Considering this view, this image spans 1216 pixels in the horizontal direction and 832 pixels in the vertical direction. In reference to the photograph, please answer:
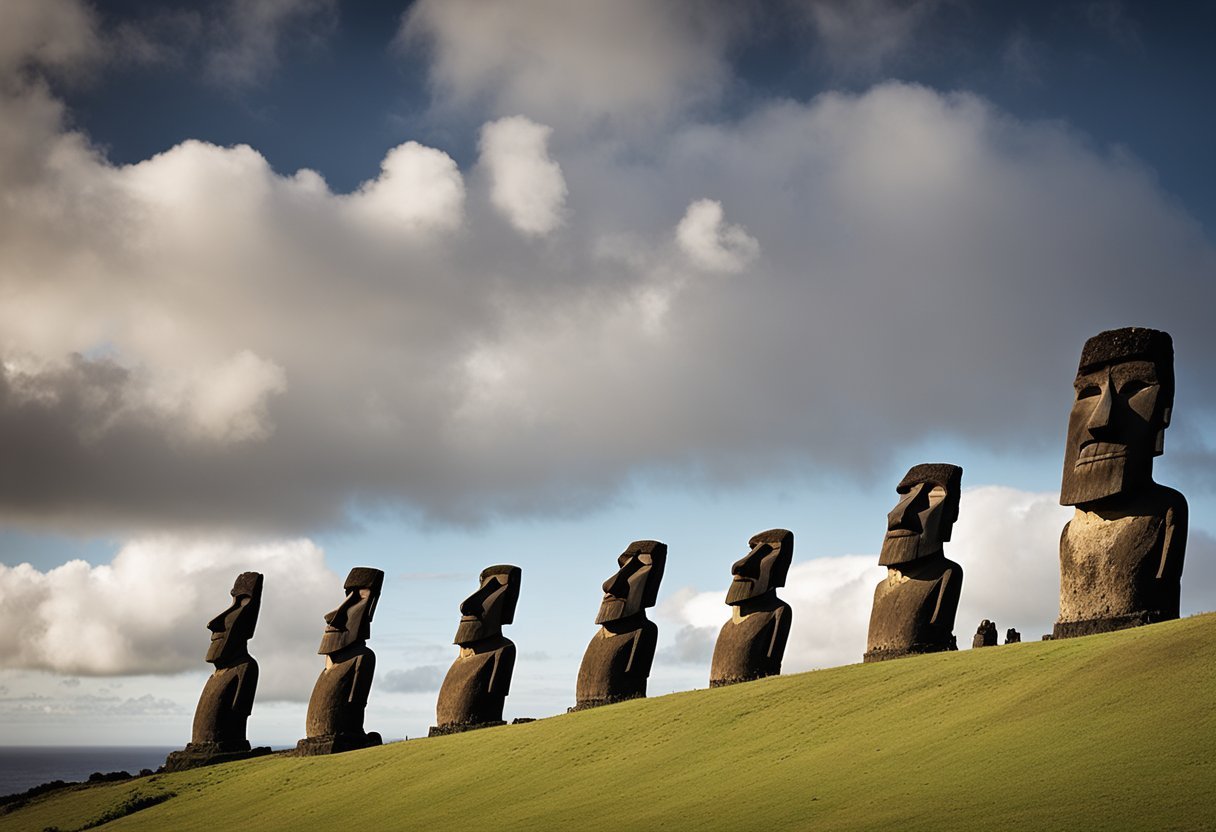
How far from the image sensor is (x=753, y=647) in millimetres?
27500

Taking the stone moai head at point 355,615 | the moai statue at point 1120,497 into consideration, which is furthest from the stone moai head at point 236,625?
the moai statue at point 1120,497

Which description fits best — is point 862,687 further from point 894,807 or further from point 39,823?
point 39,823

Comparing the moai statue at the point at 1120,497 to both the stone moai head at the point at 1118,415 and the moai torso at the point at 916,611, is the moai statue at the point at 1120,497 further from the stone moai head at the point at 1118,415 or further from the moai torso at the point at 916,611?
the moai torso at the point at 916,611

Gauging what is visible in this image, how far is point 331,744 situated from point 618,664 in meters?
7.67

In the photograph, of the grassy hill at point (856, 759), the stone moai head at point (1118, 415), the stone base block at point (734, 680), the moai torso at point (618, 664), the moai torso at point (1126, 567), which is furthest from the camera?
the moai torso at point (618, 664)

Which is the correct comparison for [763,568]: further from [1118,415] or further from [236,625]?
[236,625]

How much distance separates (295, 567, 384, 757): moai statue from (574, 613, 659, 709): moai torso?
627 centimetres

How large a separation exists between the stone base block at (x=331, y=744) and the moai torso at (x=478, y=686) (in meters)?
2.60

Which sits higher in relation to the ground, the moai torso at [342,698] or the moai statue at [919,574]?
the moai statue at [919,574]

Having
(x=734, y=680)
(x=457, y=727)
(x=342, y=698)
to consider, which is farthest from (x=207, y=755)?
(x=734, y=680)

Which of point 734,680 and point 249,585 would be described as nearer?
point 734,680

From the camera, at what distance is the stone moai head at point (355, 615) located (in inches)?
1323

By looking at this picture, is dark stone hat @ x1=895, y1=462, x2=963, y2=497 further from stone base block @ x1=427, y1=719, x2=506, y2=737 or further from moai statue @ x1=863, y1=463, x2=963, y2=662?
stone base block @ x1=427, y1=719, x2=506, y2=737

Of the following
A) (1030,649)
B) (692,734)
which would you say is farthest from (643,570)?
(1030,649)
